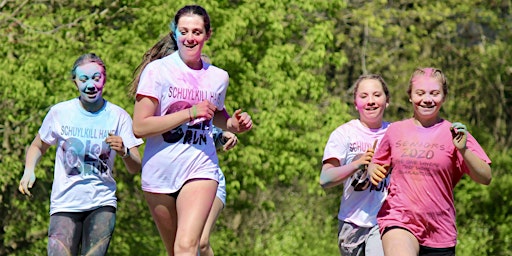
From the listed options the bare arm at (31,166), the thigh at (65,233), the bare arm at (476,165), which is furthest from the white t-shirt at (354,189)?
the bare arm at (31,166)

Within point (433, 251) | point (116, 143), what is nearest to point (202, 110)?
point (116, 143)

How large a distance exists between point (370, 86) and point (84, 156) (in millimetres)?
2226

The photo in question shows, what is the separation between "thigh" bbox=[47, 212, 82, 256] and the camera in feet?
28.5

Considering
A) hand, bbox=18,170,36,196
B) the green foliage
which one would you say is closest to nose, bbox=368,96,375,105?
hand, bbox=18,170,36,196

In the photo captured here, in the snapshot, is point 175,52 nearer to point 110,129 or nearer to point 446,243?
point 110,129

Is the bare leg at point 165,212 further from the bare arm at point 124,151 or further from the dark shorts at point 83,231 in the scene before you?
the dark shorts at point 83,231

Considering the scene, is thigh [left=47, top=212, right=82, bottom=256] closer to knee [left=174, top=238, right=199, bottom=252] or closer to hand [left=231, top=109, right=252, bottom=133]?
knee [left=174, top=238, right=199, bottom=252]

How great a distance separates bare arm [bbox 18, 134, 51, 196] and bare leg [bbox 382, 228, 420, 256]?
104 inches

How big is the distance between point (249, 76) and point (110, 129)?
9.92 metres

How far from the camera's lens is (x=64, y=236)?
8695mm

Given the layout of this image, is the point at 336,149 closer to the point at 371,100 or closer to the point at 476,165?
the point at 371,100

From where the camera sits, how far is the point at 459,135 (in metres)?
7.55

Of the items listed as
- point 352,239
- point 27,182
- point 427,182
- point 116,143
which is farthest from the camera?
point 352,239

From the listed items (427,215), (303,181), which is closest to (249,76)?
(303,181)
